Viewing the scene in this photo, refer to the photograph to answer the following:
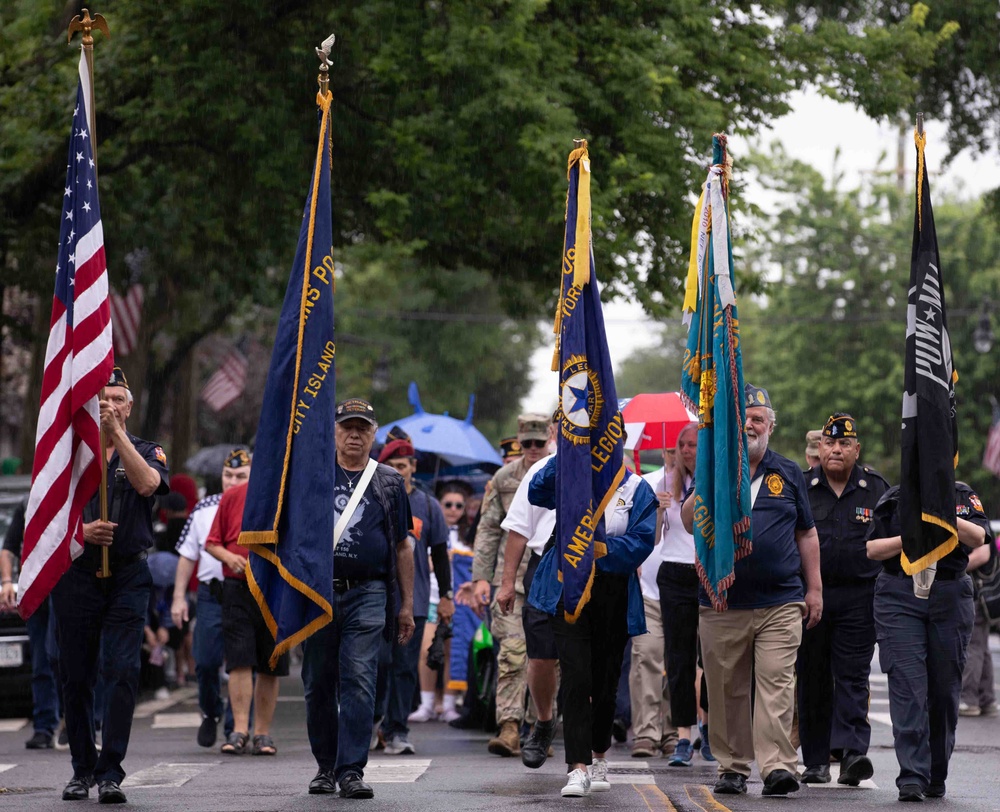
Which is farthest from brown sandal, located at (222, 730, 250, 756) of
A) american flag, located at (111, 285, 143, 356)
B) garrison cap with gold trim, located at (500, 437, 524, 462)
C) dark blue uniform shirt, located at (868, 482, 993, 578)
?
american flag, located at (111, 285, 143, 356)

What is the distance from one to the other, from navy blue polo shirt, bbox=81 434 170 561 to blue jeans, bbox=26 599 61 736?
4.21 meters

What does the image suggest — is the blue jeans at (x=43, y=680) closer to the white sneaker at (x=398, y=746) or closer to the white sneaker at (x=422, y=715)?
the white sneaker at (x=398, y=746)

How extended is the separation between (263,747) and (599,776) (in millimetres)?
3544

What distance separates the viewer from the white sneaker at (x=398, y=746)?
1277cm

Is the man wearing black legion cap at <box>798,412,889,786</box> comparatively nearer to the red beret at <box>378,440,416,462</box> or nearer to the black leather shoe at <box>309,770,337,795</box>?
the black leather shoe at <box>309,770,337,795</box>

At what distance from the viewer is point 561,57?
752 inches

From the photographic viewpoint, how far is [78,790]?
9258mm

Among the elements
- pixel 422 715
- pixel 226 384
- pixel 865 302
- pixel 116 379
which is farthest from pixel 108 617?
pixel 865 302

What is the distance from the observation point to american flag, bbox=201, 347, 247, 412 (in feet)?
113

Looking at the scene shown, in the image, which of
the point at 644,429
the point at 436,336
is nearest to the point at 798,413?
the point at 436,336

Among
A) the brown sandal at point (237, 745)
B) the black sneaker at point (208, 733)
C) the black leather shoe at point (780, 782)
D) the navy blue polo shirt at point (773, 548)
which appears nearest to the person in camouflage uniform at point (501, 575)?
the brown sandal at point (237, 745)

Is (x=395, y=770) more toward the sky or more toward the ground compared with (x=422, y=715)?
more toward the sky

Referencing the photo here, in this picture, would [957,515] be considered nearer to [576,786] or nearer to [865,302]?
[576,786]

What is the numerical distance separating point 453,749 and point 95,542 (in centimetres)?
460
